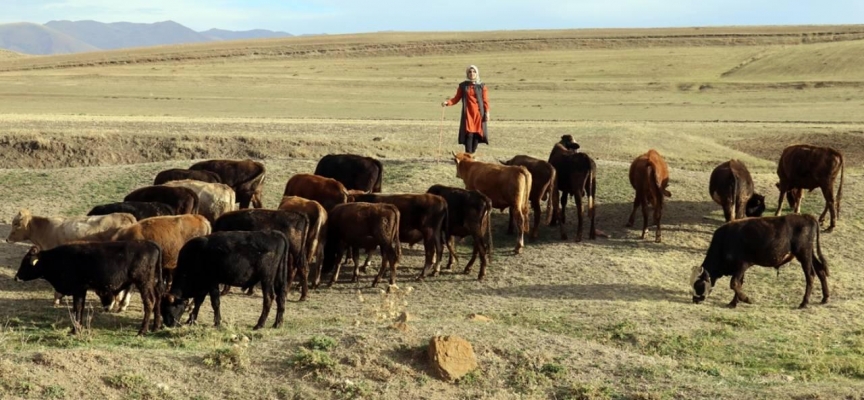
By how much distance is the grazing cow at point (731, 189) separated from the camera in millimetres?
16531

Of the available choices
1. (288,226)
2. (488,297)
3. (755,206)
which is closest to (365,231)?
(288,226)

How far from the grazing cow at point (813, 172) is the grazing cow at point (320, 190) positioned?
303 inches

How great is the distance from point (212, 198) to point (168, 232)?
8.61 ft

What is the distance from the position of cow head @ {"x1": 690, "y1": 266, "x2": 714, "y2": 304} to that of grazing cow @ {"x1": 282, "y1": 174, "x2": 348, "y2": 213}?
5052 mm

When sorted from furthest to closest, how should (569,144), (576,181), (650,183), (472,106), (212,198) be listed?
1. (472,106)
2. (569,144)
3. (576,181)
4. (650,183)
5. (212,198)

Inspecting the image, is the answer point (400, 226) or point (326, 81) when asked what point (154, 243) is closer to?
point (400, 226)

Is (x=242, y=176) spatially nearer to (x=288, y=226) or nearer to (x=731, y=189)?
(x=288, y=226)

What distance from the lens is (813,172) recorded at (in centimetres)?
1745

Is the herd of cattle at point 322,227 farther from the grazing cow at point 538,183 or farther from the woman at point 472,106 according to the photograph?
the woman at point 472,106

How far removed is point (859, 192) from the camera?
19.3 m

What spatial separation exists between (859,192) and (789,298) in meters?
6.55

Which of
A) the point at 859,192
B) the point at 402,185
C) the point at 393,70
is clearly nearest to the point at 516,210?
the point at 402,185

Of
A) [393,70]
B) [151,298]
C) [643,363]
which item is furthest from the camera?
[393,70]

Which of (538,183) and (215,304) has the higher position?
(538,183)
